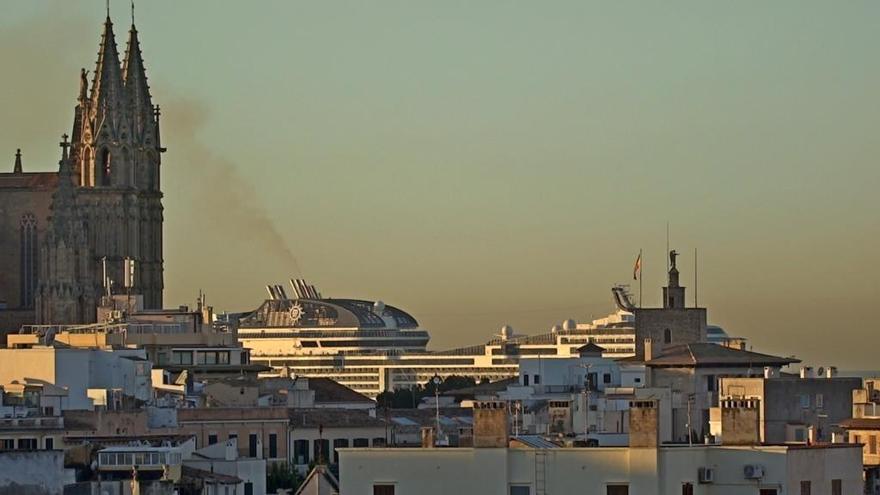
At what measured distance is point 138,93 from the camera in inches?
7018

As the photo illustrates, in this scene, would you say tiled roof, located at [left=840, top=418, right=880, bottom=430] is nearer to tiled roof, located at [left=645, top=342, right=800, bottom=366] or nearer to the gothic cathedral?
tiled roof, located at [left=645, top=342, right=800, bottom=366]

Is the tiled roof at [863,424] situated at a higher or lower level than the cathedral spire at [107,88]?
lower

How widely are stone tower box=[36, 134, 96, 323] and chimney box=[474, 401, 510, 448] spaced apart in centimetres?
11478

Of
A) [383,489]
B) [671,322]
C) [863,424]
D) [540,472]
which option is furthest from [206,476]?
→ [671,322]

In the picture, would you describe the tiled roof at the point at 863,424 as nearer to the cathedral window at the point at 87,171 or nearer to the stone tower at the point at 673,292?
the stone tower at the point at 673,292

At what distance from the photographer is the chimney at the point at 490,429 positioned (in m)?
46.2

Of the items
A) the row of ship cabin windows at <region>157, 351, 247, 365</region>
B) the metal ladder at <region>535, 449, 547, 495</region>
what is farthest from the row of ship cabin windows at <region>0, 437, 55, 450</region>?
the row of ship cabin windows at <region>157, 351, 247, 365</region>

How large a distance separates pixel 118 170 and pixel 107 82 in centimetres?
424

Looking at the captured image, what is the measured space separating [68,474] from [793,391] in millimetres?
36384

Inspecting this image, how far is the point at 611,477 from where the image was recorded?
45.8 metres

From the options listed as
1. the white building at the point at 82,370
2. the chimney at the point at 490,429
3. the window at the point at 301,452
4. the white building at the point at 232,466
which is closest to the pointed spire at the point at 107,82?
the white building at the point at 82,370

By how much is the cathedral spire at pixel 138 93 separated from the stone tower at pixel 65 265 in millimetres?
6481

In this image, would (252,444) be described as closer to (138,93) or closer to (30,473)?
(30,473)

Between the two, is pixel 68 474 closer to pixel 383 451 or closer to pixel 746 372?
pixel 383 451
